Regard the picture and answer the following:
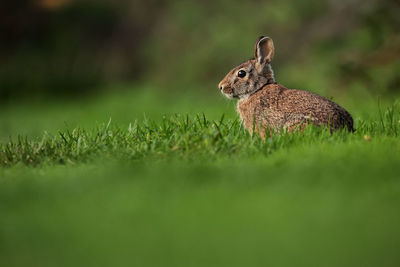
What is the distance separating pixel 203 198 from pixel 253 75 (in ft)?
9.82

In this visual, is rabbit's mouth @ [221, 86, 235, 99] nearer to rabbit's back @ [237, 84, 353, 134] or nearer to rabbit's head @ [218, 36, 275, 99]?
rabbit's head @ [218, 36, 275, 99]

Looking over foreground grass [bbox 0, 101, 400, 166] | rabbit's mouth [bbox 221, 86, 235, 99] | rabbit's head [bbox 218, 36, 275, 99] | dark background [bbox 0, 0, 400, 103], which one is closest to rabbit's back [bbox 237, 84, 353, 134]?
foreground grass [bbox 0, 101, 400, 166]

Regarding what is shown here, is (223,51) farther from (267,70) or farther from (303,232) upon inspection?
(303,232)

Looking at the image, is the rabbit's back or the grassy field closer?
the grassy field

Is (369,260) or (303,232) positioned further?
(303,232)

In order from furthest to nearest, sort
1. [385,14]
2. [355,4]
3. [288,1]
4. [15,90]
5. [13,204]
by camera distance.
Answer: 1. [15,90]
2. [288,1]
3. [355,4]
4. [385,14]
5. [13,204]

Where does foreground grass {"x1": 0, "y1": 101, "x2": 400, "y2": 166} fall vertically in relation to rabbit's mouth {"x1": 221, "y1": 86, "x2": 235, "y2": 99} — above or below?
below

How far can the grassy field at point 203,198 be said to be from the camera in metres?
3.26

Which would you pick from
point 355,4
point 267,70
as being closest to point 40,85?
point 355,4

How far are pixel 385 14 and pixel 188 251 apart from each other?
9280 mm

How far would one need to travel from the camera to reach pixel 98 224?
370 cm

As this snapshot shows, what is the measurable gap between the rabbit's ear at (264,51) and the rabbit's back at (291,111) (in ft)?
1.49

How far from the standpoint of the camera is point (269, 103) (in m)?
6.31

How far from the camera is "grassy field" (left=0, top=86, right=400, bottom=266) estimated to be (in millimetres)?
3260
